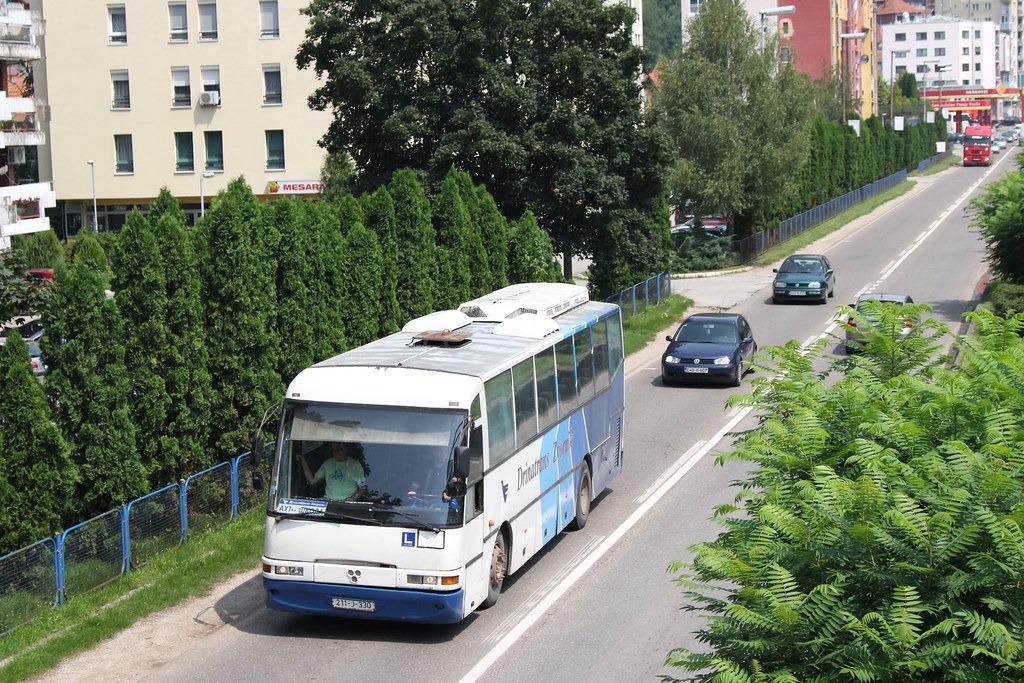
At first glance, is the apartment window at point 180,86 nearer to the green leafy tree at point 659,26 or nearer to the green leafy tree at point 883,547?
the green leafy tree at point 883,547

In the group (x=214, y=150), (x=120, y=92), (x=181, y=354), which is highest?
(x=120, y=92)

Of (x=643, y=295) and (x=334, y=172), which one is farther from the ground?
(x=334, y=172)

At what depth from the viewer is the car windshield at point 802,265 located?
43.8 m

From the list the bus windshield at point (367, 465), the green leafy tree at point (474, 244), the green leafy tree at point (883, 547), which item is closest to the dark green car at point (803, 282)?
the green leafy tree at point (474, 244)

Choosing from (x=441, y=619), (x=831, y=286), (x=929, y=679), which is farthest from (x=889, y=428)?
(x=831, y=286)

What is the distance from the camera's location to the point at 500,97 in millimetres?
33188

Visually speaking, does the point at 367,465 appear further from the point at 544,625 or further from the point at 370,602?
the point at 544,625

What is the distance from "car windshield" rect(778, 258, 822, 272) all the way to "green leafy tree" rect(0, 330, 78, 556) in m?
32.4

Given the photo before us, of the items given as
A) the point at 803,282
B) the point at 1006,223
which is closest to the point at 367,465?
the point at 1006,223

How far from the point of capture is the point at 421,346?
1586 centimetres

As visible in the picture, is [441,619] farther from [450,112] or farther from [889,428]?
[450,112]

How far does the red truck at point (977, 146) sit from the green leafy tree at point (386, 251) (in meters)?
92.4

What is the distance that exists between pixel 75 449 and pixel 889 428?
451 inches

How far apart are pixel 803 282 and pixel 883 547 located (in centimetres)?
3783
